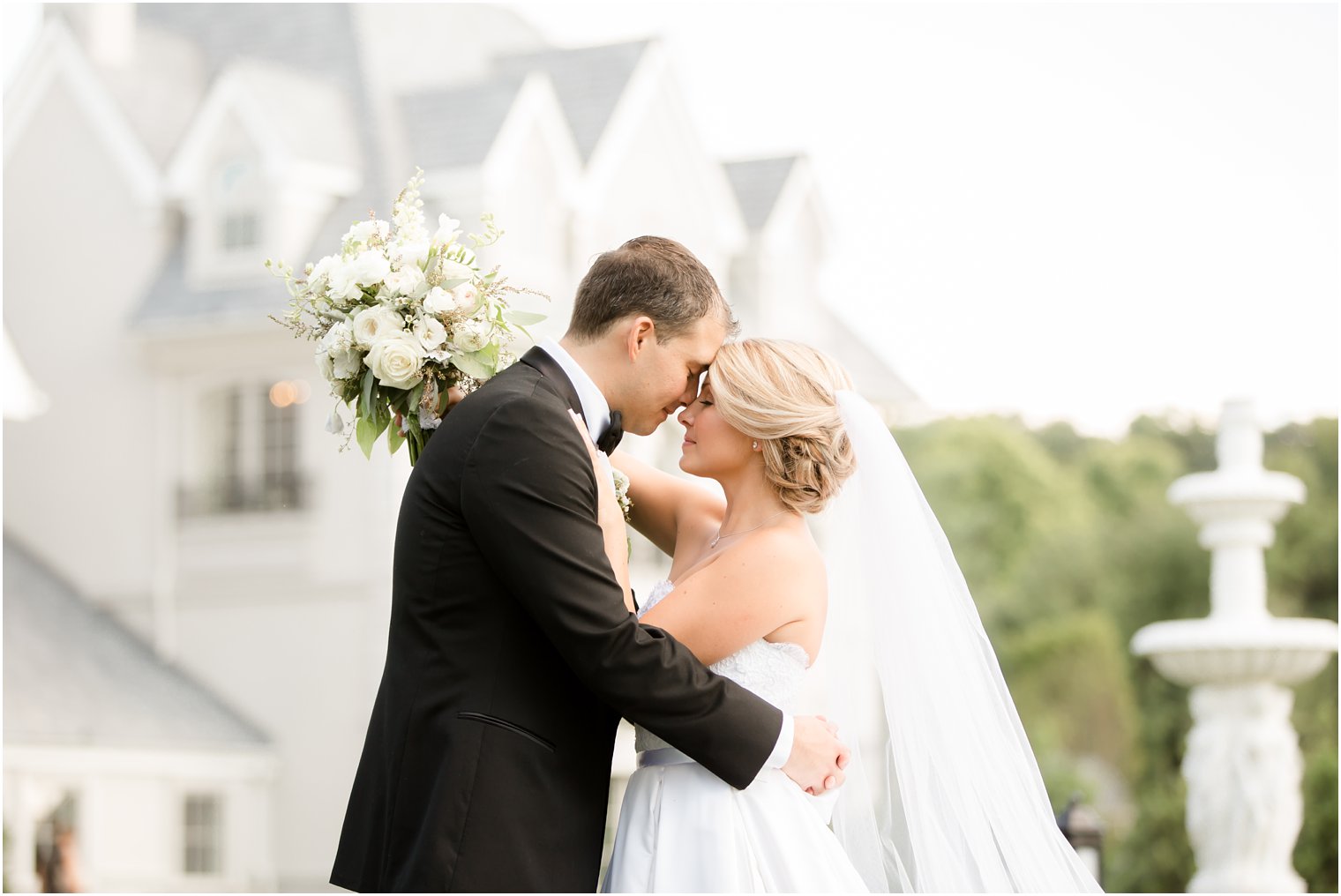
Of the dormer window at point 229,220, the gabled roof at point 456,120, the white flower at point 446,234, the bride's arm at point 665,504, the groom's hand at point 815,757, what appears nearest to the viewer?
the groom's hand at point 815,757

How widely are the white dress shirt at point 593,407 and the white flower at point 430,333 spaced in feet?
0.84

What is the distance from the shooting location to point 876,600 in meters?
4.02

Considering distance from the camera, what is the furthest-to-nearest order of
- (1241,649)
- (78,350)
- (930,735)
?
1. (78,350)
2. (1241,649)
3. (930,735)

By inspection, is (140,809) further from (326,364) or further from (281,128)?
(326,364)

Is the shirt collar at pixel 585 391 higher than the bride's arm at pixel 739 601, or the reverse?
the shirt collar at pixel 585 391

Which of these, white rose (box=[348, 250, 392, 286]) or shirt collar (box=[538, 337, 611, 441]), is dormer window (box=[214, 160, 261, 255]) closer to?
white rose (box=[348, 250, 392, 286])

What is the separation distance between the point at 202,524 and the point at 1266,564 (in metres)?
27.7

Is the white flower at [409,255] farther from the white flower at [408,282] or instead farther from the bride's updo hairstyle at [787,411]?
the bride's updo hairstyle at [787,411]

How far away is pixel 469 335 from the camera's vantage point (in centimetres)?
359

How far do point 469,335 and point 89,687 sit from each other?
16479 millimetres

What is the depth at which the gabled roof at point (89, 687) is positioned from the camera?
58.2 ft

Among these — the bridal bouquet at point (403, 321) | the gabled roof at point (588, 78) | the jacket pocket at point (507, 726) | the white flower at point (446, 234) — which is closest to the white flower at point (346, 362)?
the bridal bouquet at point (403, 321)

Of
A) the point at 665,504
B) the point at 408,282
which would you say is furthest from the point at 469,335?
the point at 665,504

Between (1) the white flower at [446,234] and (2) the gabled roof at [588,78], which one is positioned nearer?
(1) the white flower at [446,234]
